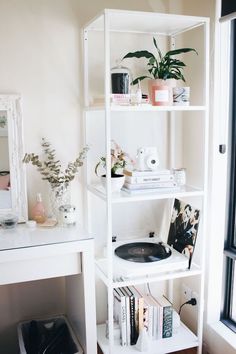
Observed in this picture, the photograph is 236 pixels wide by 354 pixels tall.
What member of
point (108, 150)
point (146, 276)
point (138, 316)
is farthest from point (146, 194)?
point (138, 316)

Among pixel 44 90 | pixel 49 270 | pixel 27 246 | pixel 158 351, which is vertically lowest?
pixel 158 351

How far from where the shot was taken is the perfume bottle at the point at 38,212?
2.08 metres

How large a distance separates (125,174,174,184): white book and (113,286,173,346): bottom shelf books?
0.62 meters

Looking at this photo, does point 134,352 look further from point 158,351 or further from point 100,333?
point 100,333

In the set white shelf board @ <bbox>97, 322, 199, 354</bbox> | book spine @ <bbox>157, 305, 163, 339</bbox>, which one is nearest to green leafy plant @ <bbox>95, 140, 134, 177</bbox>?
book spine @ <bbox>157, 305, 163, 339</bbox>

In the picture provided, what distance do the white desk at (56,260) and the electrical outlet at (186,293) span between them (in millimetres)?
740

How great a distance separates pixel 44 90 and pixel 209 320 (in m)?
1.54

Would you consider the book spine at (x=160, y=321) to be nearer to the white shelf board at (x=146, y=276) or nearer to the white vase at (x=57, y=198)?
the white shelf board at (x=146, y=276)

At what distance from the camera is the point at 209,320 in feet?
7.39

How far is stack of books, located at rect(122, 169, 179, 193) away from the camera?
200 centimetres

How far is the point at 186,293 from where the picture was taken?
8.11ft

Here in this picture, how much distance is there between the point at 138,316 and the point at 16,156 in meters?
1.05

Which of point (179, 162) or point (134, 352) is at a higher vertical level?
point (179, 162)

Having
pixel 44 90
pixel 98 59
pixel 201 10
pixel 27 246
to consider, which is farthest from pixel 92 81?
pixel 27 246
